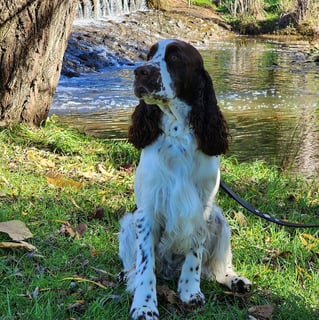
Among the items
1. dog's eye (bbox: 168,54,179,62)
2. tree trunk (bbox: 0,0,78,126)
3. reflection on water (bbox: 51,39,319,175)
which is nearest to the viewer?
dog's eye (bbox: 168,54,179,62)

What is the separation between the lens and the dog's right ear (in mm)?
3551

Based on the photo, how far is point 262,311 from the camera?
3531 mm

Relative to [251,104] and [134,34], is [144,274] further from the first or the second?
[134,34]

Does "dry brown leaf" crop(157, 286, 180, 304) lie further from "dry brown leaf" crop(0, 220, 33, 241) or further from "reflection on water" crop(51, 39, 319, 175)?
"reflection on water" crop(51, 39, 319, 175)

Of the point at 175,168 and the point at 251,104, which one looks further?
the point at 251,104

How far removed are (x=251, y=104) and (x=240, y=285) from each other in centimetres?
778

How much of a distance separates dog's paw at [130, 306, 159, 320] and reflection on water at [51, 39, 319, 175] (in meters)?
4.30

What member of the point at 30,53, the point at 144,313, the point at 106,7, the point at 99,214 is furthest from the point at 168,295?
the point at 106,7

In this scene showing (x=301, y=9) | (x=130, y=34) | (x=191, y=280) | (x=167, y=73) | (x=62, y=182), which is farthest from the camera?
(x=301, y=9)

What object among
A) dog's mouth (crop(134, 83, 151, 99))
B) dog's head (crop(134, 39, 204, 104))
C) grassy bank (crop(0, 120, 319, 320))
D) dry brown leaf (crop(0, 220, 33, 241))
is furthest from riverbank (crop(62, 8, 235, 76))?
dog's mouth (crop(134, 83, 151, 99))

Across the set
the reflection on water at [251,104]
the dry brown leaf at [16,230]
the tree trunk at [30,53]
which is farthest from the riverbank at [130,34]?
the dry brown leaf at [16,230]

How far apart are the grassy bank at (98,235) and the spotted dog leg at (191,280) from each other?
7 centimetres

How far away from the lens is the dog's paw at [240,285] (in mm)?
3808

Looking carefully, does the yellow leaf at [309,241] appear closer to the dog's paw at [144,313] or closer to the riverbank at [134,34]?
the dog's paw at [144,313]
